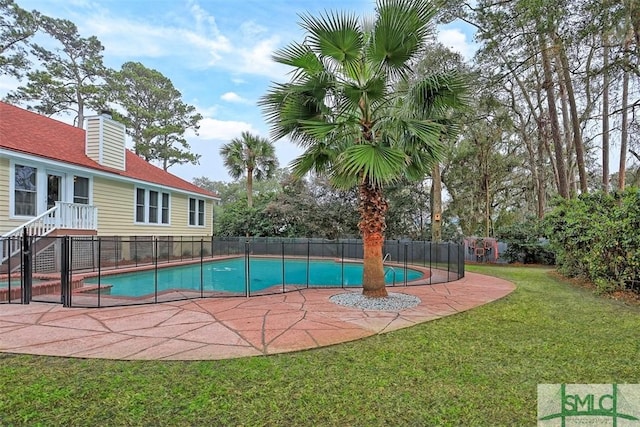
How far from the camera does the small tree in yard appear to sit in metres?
5.60

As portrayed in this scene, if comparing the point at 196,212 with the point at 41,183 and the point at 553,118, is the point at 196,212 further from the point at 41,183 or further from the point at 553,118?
the point at 553,118

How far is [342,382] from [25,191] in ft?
36.4

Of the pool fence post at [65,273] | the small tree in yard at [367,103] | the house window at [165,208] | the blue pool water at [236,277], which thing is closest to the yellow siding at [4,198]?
the blue pool water at [236,277]

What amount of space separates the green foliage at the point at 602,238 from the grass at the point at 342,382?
10.1ft

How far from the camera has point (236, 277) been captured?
437 inches

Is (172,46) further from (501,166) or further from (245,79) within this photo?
(501,166)

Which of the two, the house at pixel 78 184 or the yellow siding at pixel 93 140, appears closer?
the house at pixel 78 184

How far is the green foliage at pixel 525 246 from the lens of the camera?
14633mm

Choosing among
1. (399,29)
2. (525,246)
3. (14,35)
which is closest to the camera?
(399,29)

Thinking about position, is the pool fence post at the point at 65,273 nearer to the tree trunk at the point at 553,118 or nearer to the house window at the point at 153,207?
the house window at the point at 153,207

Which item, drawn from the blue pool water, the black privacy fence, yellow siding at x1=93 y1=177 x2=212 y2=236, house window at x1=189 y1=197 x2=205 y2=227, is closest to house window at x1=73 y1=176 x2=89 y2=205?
yellow siding at x1=93 y1=177 x2=212 y2=236

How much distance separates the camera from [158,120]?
26016 millimetres

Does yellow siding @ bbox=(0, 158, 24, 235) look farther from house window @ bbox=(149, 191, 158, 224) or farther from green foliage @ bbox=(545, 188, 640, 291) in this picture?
Result: green foliage @ bbox=(545, 188, 640, 291)

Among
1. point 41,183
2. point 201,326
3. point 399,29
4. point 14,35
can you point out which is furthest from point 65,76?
point 201,326
